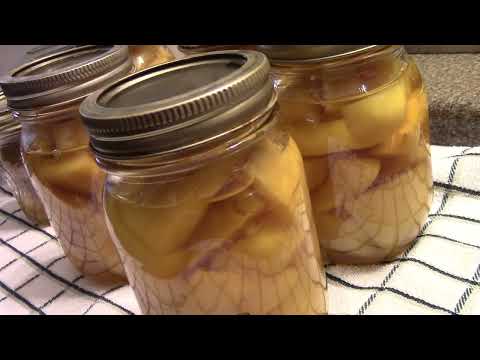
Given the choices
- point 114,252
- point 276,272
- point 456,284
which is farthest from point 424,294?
point 114,252

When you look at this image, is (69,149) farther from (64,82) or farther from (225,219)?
(225,219)

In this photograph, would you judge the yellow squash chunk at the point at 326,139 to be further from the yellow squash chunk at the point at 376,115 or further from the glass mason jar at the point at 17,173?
the glass mason jar at the point at 17,173

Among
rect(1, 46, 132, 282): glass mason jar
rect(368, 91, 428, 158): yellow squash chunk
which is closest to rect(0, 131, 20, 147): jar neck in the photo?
rect(1, 46, 132, 282): glass mason jar

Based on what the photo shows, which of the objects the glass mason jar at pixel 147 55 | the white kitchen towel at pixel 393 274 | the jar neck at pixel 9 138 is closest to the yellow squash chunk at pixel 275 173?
the white kitchen towel at pixel 393 274

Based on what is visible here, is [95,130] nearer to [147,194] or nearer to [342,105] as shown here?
[147,194]

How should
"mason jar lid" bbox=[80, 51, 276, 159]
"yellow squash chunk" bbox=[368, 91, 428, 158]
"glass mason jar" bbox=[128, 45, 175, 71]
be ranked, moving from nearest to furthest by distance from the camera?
1. "mason jar lid" bbox=[80, 51, 276, 159]
2. "yellow squash chunk" bbox=[368, 91, 428, 158]
3. "glass mason jar" bbox=[128, 45, 175, 71]

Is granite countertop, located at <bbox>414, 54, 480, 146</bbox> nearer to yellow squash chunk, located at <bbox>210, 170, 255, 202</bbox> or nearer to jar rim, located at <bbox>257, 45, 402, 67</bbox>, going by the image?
jar rim, located at <bbox>257, 45, 402, 67</bbox>

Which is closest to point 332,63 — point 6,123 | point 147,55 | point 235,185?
point 235,185
